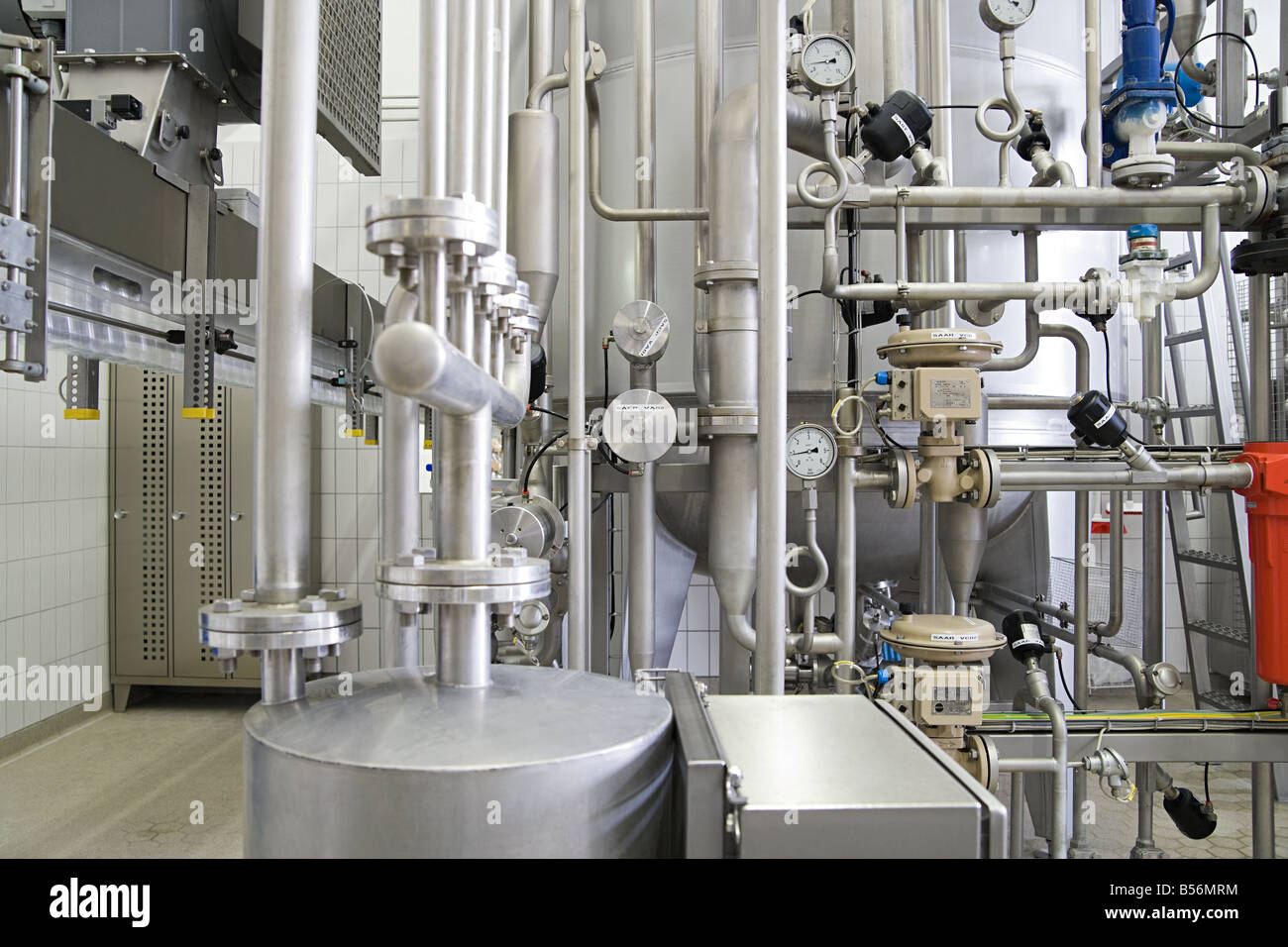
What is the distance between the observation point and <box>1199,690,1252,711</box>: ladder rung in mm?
2560

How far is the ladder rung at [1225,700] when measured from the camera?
8.40 feet

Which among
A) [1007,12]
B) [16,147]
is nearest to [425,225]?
[16,147]

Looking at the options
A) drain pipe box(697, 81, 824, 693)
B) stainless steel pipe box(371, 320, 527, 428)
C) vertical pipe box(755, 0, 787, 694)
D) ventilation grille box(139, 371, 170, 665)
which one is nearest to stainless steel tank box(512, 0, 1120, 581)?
drain pipe box(697, 81, 824, 693)

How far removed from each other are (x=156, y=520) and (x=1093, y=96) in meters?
4.41

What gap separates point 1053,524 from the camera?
Answer: 9.05ft

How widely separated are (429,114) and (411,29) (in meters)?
4.29

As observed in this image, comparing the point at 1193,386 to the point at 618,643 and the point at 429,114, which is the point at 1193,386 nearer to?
the point at 618,643

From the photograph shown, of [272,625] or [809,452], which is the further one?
[809,452]

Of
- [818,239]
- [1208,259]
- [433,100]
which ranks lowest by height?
Answer: [433,100]

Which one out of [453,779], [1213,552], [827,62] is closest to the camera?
[453,779]

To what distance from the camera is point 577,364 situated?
201 cm

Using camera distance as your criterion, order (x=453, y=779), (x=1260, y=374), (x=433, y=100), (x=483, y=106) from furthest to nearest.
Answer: (x=1260, y=374)
(x=483, y=106)
(x=433, y=100)
(x=453, y=779)

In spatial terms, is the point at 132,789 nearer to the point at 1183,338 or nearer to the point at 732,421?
the point at 732,421
